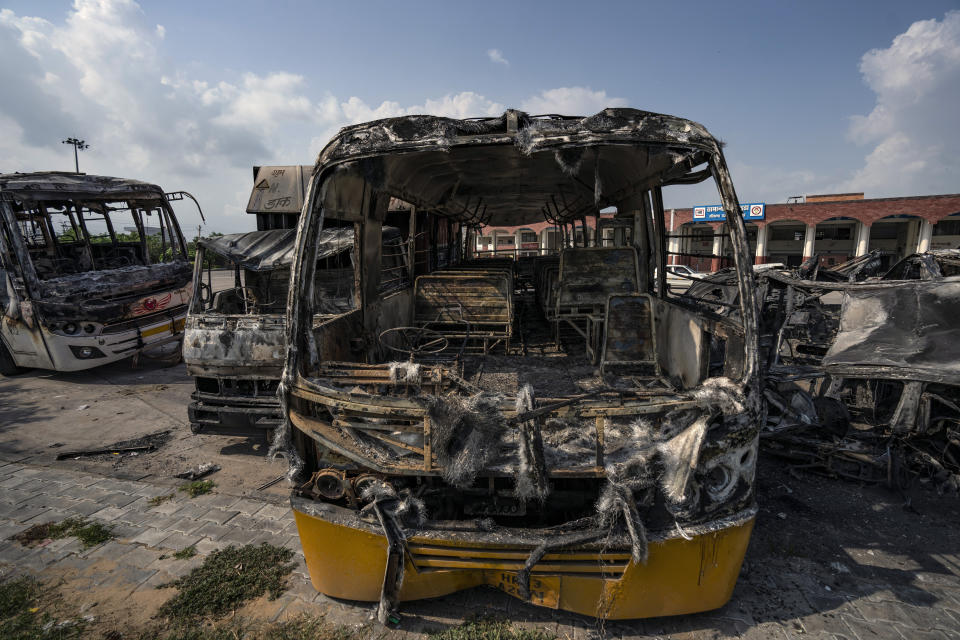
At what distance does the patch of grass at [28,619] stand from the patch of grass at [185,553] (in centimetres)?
65

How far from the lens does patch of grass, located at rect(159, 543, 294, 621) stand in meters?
2.97

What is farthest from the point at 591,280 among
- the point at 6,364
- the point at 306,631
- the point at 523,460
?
the point at 6,364

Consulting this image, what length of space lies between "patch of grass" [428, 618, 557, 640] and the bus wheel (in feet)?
32.8

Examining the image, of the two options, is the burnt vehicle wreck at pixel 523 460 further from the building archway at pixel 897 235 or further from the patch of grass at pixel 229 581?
the building archway at pixel 897 235

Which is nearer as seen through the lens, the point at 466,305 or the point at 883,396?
the point at 883,396

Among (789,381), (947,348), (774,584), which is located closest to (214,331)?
(774,584)

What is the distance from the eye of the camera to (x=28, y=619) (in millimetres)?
2893

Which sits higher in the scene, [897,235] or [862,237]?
[897,235]

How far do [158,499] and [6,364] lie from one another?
7.02m

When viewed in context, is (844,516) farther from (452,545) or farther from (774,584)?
(452,545)

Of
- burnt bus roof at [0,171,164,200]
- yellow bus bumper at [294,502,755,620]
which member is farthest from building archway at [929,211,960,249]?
burnt bus roof at [0,171,164,200]

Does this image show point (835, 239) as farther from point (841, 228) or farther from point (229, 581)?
point (229, 581)

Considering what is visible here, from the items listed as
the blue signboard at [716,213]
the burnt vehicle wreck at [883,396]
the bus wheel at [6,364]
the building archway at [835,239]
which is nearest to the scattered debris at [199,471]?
the burnt vehicle wreck at [883,396]

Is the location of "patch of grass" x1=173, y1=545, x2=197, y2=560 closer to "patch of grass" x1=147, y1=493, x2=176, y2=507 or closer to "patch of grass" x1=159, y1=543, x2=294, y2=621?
"patch of grass" x1=159, y1=543, x2=294, y2=621
